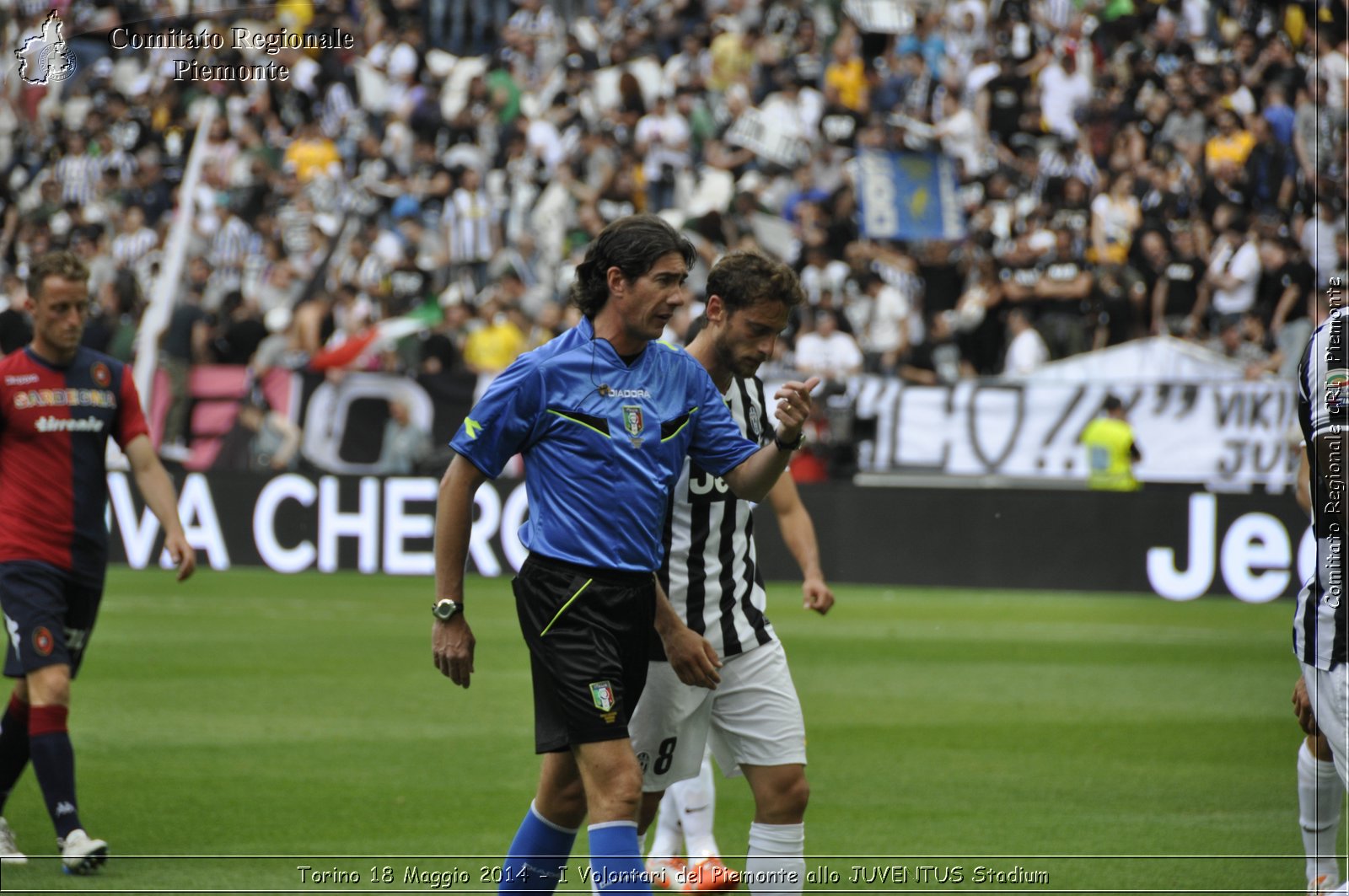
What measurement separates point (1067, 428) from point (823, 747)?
30.0 feet

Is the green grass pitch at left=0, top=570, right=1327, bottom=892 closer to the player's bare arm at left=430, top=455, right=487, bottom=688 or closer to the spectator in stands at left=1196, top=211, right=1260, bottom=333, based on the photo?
the player's bare arm at left=430, top=455, right=487, bottom=688

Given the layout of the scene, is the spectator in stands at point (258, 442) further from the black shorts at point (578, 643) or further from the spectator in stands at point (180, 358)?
the black shorts at point (578, 643)

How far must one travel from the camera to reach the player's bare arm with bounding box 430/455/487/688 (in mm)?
4809

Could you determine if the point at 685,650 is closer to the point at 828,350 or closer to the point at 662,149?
the point at 828,350

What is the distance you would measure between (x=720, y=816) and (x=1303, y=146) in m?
15.2

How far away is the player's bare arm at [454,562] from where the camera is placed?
481cm

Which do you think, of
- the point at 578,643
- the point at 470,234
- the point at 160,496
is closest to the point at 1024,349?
the point at 470,234

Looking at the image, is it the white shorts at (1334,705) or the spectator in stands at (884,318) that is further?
the spectator in stands at (884,318)

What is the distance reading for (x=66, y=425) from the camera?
711 cm

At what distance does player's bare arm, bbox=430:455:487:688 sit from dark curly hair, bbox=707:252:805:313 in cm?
117

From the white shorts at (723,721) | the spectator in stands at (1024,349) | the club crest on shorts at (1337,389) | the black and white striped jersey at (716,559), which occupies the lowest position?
the white shorts at (723,721)

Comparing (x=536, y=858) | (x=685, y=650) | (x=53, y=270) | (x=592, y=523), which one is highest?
(x=53, y=270)

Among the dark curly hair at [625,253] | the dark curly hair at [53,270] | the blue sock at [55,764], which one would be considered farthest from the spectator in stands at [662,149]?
the dark curly hair at [625,253]

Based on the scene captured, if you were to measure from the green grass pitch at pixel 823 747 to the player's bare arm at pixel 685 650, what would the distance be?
185 centimetres
